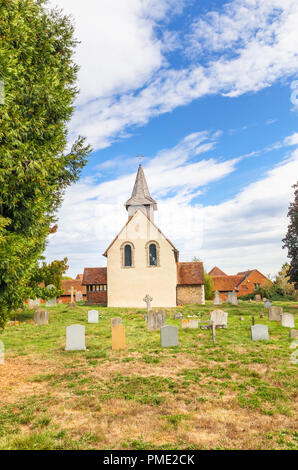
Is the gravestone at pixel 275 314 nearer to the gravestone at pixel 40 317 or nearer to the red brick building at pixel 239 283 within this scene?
the gravestone at pixel 40 317

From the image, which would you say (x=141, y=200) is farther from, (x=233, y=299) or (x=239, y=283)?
(x=239, y=283)

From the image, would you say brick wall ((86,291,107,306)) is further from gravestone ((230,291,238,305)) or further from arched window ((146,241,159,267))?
gravestone ((230,291,238,305))

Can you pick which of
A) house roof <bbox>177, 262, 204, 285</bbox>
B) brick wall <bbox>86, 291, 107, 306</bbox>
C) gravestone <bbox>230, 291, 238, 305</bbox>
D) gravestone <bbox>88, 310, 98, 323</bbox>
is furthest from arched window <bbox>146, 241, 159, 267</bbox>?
gravestone <bbox>88, 310, 98, 323</bbox>

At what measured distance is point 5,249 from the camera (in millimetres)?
7254

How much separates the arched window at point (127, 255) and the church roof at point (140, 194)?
22.7 feet

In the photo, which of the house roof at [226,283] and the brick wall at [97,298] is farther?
the house roof at [226,283]

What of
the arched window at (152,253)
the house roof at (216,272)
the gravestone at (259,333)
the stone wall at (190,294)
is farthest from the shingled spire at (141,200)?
the house roof at (216,272)

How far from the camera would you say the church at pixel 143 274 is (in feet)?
97.7

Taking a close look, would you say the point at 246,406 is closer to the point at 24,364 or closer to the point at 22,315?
the point at 24,364

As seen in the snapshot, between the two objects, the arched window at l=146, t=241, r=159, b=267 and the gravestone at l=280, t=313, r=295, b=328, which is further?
the arched window at l=146, t=241, r=159, b=267

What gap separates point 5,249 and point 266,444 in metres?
6.63

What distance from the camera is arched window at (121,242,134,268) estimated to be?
30.5m

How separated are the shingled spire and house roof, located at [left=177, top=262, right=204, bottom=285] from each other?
7.21 meters

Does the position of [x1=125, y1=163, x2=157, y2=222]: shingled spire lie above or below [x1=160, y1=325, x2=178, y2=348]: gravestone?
above
